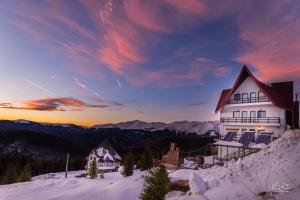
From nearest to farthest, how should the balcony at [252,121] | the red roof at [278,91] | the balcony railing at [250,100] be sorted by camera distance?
the red roof at [278,91] → the balcony at [252,121] → the balcony railing at [250,100]

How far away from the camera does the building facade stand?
31000 millimetres

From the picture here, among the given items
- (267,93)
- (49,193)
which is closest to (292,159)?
(267,93)

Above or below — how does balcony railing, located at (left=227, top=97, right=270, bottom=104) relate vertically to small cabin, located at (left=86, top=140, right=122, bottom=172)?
above

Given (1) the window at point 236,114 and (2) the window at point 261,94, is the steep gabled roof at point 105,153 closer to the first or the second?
(1) the window at point 236,114

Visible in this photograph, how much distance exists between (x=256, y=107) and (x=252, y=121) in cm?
186

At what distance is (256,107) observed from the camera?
33.5 metres

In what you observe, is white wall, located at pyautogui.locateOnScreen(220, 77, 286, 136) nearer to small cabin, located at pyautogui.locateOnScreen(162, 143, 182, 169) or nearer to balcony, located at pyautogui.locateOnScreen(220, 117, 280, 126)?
balcony, located at pyautogui.locateOnScreen(220, 117, 280, 126)

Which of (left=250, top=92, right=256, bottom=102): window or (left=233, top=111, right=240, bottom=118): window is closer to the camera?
(left=250, top=92, right=256, bottom=102): window

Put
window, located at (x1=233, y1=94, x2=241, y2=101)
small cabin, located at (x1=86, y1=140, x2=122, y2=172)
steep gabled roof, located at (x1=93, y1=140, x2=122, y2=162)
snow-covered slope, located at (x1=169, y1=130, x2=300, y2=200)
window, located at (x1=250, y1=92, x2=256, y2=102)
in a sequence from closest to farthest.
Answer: snow-covered slope, located at (x1=169, y1=130, x2=300, y2=200)
window, located at (x1=250, y1=92, x2=256, y2=102)
window, located at (x1=233, y1=94, x2=241, y2=101)
small cabin, located at (x1=86, y1=140, x2=122, y2=172)
steep gabled roof, located at (x1=93, y1=140, x2=122, y2=162)

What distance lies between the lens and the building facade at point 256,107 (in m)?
31.0

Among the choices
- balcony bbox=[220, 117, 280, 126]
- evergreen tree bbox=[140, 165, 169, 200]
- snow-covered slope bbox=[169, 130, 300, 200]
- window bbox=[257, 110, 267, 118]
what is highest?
window bbox=[257, 110, 267, 118]

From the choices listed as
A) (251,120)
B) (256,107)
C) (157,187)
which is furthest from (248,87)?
(157,187)

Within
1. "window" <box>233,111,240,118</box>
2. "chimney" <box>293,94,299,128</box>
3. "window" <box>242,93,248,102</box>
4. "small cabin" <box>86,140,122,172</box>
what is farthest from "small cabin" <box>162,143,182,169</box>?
"small cabin" <box>86,140,122,172</box>

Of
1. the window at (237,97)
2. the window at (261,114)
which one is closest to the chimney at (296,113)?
the window at (261,114)
